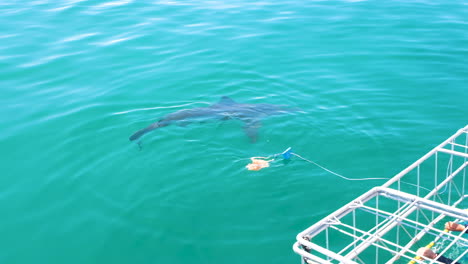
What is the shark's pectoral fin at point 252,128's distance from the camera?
32.1 feet

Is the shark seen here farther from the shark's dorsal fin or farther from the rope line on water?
the rope line on water

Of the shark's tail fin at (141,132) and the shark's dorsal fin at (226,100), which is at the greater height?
the shark's dorsal fin at (226,100)

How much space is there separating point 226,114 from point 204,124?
1.79ft

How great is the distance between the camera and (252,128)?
10.1 metres

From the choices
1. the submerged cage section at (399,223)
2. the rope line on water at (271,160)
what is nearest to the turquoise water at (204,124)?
the rope line on water at (271,160)

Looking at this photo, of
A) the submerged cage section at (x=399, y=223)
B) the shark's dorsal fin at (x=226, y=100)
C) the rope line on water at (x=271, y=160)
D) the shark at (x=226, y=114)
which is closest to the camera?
the submerged cage section at (x=399, y=223)

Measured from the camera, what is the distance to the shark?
10148 millimetres

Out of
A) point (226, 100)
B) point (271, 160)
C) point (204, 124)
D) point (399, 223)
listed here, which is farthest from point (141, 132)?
point (399, 223)

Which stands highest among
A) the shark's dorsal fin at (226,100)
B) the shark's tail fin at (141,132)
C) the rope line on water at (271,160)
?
the shark's dorsal fin at (226,100)

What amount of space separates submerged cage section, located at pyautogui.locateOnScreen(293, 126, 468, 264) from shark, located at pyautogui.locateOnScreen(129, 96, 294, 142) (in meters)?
3.10

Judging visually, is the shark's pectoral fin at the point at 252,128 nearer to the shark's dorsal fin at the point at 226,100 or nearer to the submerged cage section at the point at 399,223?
the shark's dorsal fin at the point at 226,100

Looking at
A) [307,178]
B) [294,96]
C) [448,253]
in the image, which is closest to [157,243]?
[307,178]

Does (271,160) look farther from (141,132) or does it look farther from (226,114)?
(141,132)

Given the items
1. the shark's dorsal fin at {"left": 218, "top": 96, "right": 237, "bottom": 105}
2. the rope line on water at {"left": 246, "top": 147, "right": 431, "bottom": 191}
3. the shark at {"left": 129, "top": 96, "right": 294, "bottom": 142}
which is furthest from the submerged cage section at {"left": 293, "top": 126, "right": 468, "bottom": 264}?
the shark's dorsal fin at {"left": 218, "top": 96, "right": 237, "bottom": 105}
